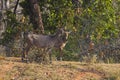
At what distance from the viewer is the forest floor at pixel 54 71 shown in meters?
9.16

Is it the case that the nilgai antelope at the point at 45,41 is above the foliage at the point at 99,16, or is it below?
below

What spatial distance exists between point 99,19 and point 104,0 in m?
1.08

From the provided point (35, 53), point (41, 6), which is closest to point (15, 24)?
point (41, 6)

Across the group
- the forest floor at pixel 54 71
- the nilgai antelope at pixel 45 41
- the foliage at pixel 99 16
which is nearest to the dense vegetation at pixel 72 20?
the foliage at pixel 99 16

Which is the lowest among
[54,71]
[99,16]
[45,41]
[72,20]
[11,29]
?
[54,71]

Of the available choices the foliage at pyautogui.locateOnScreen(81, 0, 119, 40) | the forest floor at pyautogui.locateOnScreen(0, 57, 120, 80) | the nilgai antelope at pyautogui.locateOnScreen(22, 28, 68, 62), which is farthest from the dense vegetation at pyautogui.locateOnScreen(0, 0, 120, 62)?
the forest floor at pyautogui.locateOnScreen(0, 57, 120, 80)

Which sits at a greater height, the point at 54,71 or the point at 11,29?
the point at 11,29

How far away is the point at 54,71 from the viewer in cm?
952

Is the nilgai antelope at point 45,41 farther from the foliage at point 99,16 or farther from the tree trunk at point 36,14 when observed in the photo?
the foliage at point 99,16

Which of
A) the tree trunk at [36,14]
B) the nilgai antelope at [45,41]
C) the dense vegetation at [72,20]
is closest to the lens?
the nilgai antelope at [45,41]

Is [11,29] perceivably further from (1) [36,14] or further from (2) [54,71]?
(2) [54,71]

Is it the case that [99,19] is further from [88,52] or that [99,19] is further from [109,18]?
[88,52]

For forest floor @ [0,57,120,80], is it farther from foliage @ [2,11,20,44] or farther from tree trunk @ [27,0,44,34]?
foliage @ [2,11,20,44]

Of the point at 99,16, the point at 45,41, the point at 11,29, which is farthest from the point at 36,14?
the point at 45,41
